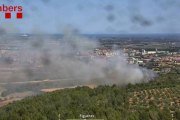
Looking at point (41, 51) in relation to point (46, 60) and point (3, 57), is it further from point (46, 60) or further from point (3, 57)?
point (3, 57)

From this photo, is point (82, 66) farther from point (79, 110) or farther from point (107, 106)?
point (79, 110)

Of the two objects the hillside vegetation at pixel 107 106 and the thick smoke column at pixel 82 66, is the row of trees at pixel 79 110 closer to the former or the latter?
the hillside vegetation at pixel 107 106

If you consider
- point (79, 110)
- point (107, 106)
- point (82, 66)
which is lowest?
point (82, 66)

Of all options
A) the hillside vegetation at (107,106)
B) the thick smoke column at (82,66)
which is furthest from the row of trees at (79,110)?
the thick smoke column at (82,66)

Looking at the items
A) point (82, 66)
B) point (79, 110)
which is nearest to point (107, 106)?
point (79, 110)

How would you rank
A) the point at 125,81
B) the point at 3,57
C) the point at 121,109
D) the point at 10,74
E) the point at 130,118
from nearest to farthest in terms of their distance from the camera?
the point at 130,118 → the point at 121,109 → the point at 125,81 → the point at 10,74 → the point at 3,57

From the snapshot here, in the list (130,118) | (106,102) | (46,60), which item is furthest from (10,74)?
(130,118)

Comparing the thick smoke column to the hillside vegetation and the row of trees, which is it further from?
the row of trees

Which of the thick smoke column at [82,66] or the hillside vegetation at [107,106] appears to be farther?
the thick smoke column at [82,66]

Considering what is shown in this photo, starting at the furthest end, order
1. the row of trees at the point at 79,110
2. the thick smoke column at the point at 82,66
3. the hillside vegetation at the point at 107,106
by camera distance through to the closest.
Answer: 1. the thick smoke column at the point at 82,66
2. the hillside vegetation at the point at 107,106
3. the row of trees at the point at 79,110

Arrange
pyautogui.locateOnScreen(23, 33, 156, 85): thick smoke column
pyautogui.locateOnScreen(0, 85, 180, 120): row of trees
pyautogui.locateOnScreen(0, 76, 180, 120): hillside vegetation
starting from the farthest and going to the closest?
pyautogui.locateOnScreen(23, 33, 156, 85): thick smoke column → pyautogui.locateOnScreen(0, 76, 180, 120): hillside vegetation → pyautogui.locateOnScreen(0, 85, 180, 120): row of trees

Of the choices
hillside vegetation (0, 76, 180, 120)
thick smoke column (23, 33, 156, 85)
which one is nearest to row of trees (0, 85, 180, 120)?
hillside vegetation (0, 76, 180, 120)
